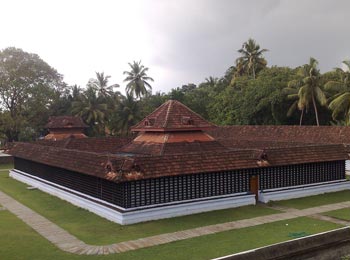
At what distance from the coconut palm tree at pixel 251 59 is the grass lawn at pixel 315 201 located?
37.1 meters

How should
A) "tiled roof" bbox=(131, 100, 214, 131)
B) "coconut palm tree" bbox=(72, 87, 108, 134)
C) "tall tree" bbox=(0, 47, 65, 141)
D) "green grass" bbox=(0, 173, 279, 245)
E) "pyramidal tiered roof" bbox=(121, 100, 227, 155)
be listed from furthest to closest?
"coconut palm tree" bbox=(72, 87, 108, 134) < "tall tree" bbox=(0, 47, 65, 141) < "tiled roof" bbox=(131, 100, 214, 131) < "pyramidal tiered roof" bbox=(121, 100, 227, 155) < "green grass" bbox=(0, 173, 279, 245)

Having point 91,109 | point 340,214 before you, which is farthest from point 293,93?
point 340,214

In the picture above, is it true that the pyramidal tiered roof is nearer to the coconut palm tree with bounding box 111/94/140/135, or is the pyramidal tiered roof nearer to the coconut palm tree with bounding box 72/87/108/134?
the coconut palm tree with bounding box 111/94/140/135

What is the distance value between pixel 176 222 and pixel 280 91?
102ft

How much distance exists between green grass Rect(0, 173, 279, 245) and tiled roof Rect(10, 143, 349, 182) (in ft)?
5.96

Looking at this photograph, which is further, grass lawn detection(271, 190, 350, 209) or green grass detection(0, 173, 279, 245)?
grass lawn detection(271, 190, 350, 209)

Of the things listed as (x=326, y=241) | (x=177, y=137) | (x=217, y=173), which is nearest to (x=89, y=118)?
(x=177, y=137)

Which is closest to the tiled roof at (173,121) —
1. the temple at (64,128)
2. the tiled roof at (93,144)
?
the tiled roof at (93,144)

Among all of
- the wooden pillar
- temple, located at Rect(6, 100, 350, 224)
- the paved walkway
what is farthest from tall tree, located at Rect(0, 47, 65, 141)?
the wooden pillar

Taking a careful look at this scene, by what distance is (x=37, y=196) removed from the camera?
2298 cm

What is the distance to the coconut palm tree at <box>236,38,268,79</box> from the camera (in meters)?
57.5

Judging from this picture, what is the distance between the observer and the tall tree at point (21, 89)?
46875 mm

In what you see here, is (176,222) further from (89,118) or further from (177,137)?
(89,118)

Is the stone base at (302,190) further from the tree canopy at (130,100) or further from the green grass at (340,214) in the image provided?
the tree canopy at (130,100)
